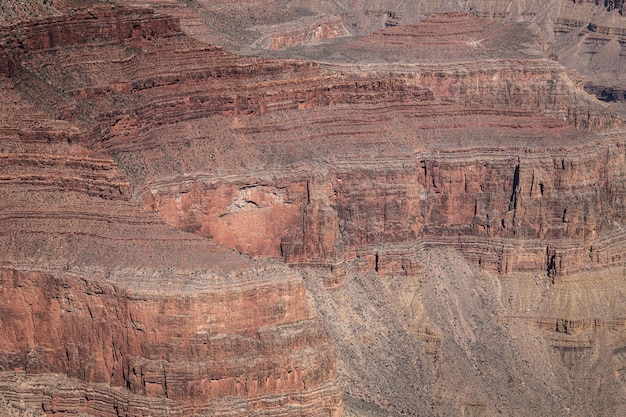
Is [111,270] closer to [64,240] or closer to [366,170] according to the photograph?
[64,240]

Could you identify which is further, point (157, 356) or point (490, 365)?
point (490, 365)

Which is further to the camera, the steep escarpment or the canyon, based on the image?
the canyon

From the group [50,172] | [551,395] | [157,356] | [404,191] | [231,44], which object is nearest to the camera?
[157,356]

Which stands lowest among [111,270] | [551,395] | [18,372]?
[551,395]

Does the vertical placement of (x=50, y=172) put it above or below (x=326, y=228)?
above

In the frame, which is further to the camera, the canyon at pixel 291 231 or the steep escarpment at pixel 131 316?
the canyon at pixel 291 231

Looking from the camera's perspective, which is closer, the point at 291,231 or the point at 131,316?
the point at 131,316

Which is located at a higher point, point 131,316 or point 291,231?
point 131,316

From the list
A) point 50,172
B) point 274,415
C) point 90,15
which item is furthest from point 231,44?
point 274,415
